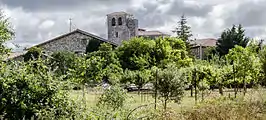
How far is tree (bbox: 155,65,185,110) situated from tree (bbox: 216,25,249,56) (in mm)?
32020

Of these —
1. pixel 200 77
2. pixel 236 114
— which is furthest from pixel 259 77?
pixel 236 114

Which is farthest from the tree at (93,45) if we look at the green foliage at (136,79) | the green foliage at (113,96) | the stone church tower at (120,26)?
the green foliage at (113,96)

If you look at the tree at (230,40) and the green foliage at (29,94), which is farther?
the tree at (230,40)

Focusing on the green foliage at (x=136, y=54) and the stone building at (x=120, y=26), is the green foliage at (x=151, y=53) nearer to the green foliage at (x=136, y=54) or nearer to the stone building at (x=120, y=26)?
the green foliage at (x=136, y=54)

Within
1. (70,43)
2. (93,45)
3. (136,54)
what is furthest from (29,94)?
(70,43)

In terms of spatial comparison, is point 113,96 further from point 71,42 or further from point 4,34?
point 71,42

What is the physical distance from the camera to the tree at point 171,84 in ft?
51.1

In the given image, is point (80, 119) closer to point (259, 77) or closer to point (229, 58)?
point (259, 77)

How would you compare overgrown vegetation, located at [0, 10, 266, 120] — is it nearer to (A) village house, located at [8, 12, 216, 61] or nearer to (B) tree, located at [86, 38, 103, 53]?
(B) tree, located at [86, 38, 103, 53]

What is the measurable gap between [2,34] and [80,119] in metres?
4.53

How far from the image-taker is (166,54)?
120ft

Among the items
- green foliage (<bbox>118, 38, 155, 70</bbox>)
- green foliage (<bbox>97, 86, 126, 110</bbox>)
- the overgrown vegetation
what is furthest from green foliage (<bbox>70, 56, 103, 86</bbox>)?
green foliage (<bbox>118, 38, 155, 70</bbox>)

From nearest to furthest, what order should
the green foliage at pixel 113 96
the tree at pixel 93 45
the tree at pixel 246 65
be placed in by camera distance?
the green foliage at pixel 113 96 → the tree at pixel 246 65 → the tree at pixel 93 45

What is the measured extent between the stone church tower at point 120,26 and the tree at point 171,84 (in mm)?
39538
